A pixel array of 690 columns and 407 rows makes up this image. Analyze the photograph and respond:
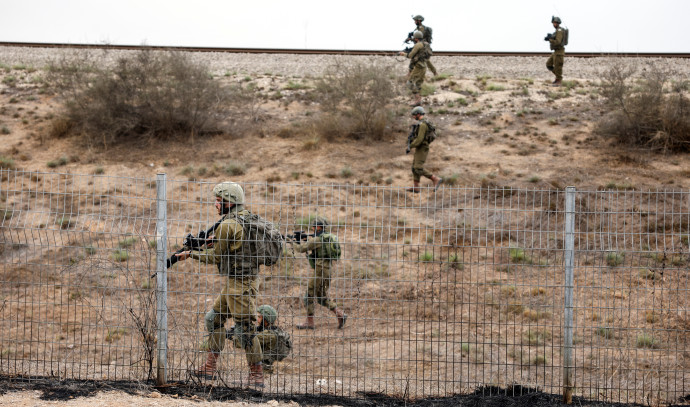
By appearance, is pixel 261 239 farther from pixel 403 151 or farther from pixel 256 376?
pixel 403 151

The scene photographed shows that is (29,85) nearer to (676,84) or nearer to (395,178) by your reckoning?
(395,178)

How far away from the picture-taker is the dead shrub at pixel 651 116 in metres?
17.8

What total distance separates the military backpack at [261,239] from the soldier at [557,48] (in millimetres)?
16603

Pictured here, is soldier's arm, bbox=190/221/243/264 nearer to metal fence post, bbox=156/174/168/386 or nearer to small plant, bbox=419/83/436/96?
metal fence post, bbox=156/174/168/386

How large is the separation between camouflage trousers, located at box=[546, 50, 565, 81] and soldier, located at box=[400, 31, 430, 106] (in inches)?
169

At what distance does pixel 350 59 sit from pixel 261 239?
17.1 metres

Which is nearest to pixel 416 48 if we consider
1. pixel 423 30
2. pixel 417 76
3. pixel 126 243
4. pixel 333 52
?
pixel 417 76

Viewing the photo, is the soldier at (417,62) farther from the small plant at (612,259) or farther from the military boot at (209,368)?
the military boot at (209,368)

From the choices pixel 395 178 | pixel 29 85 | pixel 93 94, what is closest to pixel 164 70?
pixel 93 94

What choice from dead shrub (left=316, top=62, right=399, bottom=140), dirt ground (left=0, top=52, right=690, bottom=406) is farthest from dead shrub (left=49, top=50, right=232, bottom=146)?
dead shrub (left=316, top=62, right=399, bottom=140)

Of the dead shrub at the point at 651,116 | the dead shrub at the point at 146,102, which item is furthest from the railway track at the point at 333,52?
the dead shrub at the point at 651,116

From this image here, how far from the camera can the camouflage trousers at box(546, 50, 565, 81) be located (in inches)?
870

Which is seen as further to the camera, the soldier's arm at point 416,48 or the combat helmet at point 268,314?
the soldier's arm at point 416,48

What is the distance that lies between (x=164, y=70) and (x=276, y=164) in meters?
4.66
